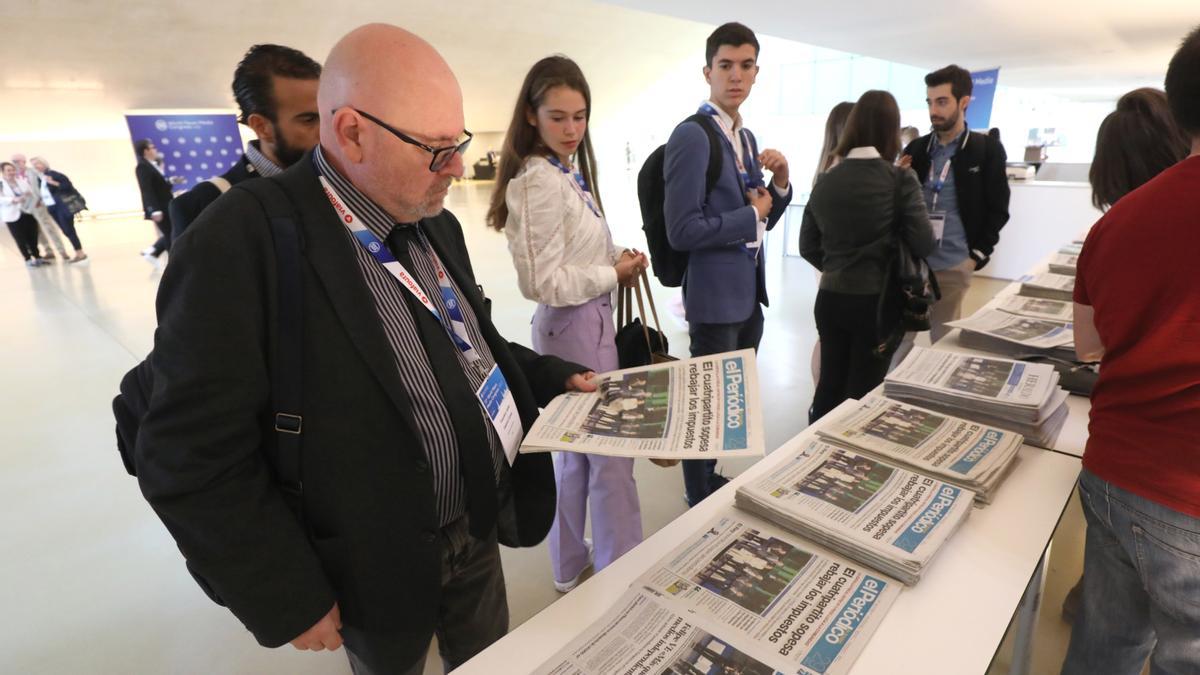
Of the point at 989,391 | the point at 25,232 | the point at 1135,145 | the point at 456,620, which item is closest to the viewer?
the point at 456,620

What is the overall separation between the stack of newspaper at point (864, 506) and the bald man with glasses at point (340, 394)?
46cm

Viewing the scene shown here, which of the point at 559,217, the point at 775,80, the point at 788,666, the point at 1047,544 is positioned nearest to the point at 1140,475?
the point at 1047,544

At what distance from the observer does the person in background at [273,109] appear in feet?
4.22

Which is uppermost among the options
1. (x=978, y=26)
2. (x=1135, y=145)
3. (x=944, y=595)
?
(x=978, y=26)

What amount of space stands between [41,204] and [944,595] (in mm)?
10446

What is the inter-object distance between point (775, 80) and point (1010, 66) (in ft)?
13.4

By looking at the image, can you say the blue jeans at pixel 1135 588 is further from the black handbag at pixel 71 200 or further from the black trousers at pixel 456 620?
the black handbag at pixel 71 200

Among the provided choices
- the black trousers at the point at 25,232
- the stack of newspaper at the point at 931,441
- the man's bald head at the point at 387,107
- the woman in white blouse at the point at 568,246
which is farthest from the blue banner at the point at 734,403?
the black trousers at the point at 25,232

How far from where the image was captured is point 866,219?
2.00 metres

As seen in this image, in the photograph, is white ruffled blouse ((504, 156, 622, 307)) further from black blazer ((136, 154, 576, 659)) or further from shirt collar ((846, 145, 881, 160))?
shirt collar ((846, 145, 881, 160))

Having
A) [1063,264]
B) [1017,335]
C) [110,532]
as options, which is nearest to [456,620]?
[1017,335]

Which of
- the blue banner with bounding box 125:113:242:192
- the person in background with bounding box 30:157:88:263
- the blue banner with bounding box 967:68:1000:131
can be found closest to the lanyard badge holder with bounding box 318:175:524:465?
the person in background with bounding box 30:157:88:263

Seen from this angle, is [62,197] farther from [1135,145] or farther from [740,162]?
[1135,145]

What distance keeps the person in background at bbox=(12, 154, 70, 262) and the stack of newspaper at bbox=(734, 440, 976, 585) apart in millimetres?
9861
